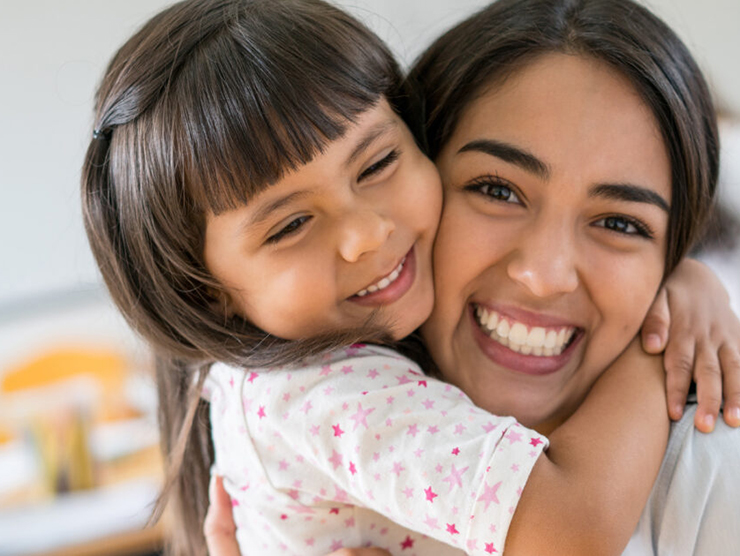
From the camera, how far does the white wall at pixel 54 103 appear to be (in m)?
2.55

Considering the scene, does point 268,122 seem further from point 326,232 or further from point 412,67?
point 412,67

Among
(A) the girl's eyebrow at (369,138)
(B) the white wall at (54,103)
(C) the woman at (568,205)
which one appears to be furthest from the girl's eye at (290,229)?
(B) the white wall at (54,103)

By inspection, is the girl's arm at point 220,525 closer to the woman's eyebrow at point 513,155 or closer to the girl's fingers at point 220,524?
the girl's fingers at point 220,524

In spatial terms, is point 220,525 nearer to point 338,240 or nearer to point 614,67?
point 338,240

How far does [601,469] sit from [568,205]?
0.43m

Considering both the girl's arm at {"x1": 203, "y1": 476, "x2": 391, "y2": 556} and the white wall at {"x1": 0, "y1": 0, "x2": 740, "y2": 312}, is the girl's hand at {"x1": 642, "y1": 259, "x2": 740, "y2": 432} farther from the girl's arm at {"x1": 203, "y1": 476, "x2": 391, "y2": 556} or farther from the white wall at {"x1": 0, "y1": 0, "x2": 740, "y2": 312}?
the white wall at {"x1": 0, "y1": 0, "x2": 740, "y2": 312}

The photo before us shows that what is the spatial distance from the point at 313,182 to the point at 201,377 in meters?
0.53

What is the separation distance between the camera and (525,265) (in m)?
1.24

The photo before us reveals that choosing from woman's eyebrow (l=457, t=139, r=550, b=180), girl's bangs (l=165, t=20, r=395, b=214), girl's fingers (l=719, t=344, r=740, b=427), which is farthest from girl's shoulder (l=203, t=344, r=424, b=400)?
girl's fingers (l=719, t=344, r=740, b=427)

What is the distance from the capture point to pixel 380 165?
4.04ft

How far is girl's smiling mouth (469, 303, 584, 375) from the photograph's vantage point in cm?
134

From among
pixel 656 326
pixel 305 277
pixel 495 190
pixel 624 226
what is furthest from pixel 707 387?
pixel 305 277

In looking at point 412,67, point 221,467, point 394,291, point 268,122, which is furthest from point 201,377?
point 412,67

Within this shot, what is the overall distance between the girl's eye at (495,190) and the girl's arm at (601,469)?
360 millimetres
